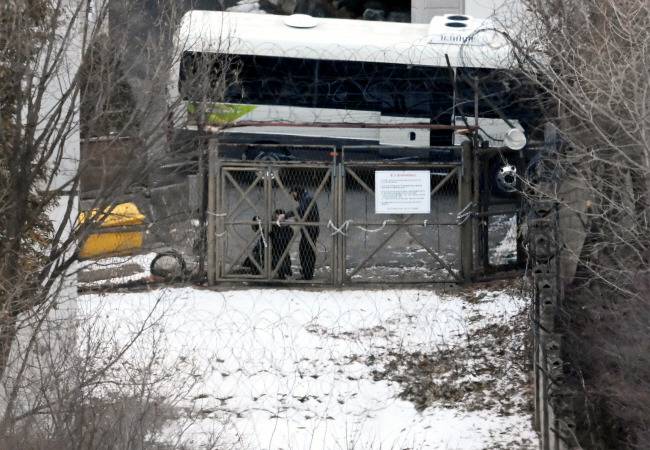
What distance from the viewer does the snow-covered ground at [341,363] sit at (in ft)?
42.5

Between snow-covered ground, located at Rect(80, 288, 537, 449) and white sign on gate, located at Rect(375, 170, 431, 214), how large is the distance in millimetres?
1250

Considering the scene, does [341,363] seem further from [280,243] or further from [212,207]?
[212,207]

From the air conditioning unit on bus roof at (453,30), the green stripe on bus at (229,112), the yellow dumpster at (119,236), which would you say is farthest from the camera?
the air conditioning unit on bus roof at (453,30)

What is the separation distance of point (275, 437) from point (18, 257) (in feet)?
13.1

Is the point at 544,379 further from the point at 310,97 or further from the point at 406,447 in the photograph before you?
the point at 310,97

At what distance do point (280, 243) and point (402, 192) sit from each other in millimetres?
1994

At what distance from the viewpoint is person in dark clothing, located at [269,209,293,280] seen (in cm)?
1662

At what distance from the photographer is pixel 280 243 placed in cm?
1680

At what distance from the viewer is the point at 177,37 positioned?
13.4m

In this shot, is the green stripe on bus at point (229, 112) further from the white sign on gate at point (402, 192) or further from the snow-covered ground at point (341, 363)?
the snow-covered ground at point (341, 363)

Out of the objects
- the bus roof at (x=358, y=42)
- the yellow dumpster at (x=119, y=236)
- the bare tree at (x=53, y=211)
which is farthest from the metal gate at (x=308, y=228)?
the bus roof at (x=358, y=42)

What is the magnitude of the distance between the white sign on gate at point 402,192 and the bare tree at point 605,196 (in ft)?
12.3

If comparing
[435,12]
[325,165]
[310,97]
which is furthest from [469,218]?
[435,12]

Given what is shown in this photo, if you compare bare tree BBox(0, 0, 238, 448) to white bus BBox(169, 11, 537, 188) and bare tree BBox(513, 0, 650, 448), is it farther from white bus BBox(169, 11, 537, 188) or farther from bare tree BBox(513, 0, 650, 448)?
white bus BBox(169, 11, 537, 188)
